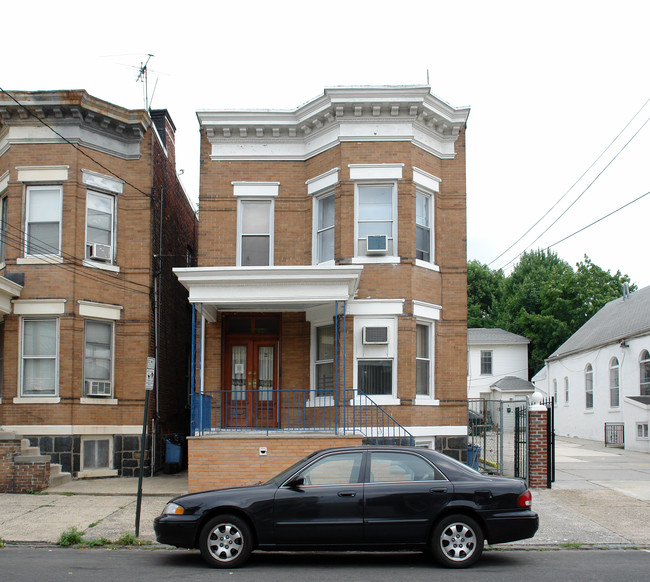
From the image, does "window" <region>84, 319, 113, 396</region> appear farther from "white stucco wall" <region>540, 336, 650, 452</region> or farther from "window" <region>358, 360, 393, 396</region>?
"white stucco wall" <region>540, 336, 650, 452</region>

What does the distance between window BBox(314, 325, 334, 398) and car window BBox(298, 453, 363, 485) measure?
704 cm

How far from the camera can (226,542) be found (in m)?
8.48

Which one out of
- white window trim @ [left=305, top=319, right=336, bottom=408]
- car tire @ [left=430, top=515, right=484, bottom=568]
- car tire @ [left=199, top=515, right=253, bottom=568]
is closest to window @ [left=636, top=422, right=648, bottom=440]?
white window trim @ [left=305, top=319, right=336, bottom=408]

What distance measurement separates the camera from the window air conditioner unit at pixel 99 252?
661 inches

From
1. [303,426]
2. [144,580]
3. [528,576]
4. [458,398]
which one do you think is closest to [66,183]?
[303,426]

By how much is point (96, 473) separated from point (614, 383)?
76.6 feet

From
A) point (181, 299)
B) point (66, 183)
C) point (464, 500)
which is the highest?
point (66, 183)

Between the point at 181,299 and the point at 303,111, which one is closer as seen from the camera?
the point at 303,111

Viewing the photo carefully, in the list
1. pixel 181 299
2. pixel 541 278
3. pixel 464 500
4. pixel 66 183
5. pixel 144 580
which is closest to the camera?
pixel 144 580

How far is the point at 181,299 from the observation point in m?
20.9

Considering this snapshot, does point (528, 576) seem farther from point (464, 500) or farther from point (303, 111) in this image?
point (303, 111)

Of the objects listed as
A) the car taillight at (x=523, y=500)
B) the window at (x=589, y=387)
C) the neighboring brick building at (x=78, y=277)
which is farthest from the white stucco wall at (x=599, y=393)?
the car taillight at (x=523, y=500)

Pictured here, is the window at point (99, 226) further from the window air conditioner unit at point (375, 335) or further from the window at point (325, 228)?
the window air conditioner unit at point (375, 335)

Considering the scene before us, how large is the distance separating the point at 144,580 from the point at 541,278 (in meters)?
49.5
